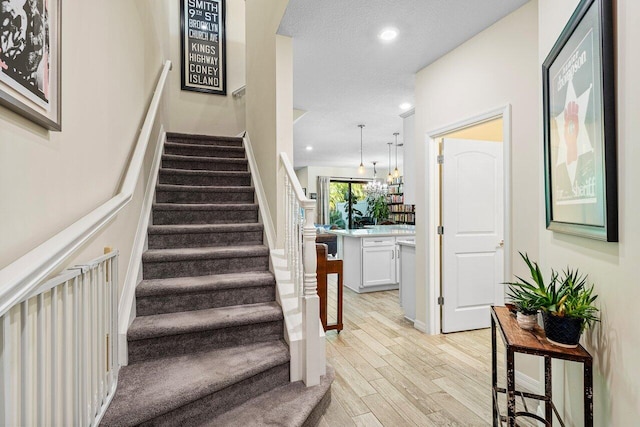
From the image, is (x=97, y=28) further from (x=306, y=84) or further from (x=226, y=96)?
(x=226, y=96)

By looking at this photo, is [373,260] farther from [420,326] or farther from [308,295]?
[308,295]

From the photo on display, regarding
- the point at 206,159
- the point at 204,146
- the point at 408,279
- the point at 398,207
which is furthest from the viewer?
the point at 398,207

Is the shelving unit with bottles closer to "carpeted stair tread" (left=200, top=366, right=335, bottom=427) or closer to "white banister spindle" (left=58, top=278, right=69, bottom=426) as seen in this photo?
"carpeted stair tread" (left=200, top=366, right=335, bottom=427)

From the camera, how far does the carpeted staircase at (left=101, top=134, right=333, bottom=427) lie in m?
1.58

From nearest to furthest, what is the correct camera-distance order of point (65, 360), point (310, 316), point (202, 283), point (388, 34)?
point (65, 360), point (310, 316), point (202, 283), point (388, 34)

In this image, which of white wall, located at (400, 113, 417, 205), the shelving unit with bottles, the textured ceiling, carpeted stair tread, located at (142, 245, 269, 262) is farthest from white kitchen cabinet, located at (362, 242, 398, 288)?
the shelving unit with bottles

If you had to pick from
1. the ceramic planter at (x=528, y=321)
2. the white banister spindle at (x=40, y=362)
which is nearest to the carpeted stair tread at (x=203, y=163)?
the white banister spindle at (x=40, y=362)

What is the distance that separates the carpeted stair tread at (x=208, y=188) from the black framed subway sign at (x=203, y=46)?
2.54m

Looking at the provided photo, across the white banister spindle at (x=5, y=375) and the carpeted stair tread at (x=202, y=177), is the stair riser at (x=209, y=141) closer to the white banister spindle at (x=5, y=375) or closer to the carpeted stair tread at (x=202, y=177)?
the carpeted stair tread at (x=202, y=177)

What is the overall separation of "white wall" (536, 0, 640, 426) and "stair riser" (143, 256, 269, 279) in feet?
6.59

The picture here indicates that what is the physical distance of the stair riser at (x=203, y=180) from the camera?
10.3ft

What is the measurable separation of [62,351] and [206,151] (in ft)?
9.61

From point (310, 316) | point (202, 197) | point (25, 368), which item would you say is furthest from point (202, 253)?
point (25, 368)

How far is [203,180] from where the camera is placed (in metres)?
3.29
